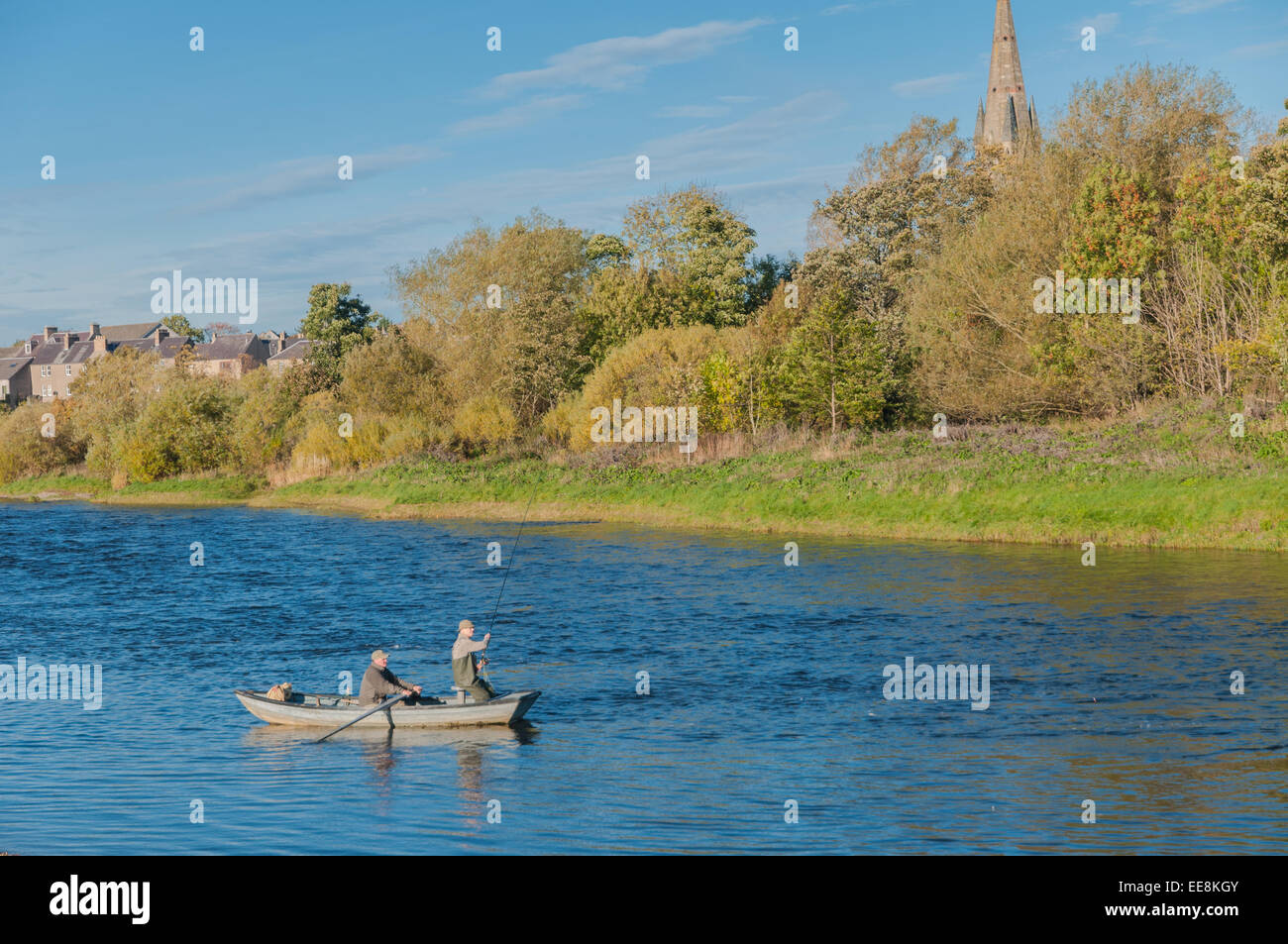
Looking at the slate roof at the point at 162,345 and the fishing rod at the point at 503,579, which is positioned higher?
the slate roof at the point at 162,345

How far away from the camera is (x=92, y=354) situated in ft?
484

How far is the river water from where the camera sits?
14867 millimetres

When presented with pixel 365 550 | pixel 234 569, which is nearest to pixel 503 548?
pixel 365 550

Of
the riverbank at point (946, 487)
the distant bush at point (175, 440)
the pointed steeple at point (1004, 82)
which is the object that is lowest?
the riverbank at point (946, 487)

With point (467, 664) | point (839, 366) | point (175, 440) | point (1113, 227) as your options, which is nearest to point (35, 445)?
point (175, 440)

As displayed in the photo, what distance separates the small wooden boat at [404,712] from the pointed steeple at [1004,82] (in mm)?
110055

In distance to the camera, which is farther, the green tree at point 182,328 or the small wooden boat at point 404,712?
the green tree at point 182,328

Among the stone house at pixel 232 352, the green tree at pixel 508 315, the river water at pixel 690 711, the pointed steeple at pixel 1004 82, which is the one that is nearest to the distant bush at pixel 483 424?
the green tree at pixel 508 315

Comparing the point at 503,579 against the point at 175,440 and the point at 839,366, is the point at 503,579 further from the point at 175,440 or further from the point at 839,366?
the point at 175,440

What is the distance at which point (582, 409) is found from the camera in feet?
213

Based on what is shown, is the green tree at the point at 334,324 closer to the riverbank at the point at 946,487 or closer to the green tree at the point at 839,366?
the riverbank at the point at 946,487

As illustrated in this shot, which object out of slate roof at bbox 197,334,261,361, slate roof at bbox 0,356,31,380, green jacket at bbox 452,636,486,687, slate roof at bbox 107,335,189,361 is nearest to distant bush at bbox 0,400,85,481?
slate roof at bbox 107,335,189,361

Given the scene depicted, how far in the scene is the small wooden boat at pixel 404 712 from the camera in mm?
20266

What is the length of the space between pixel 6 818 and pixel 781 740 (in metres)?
11.7
